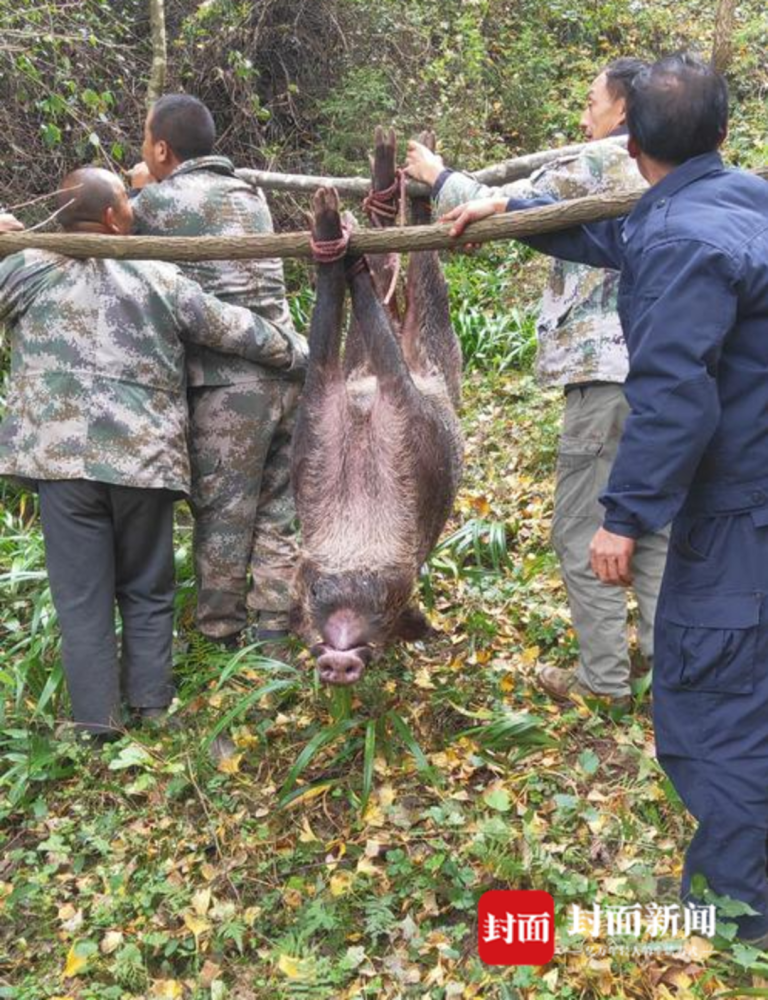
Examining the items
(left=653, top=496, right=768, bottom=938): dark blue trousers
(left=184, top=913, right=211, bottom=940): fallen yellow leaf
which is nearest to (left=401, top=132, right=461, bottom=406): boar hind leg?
(left=653, top=496, right=768, bottom=938): dark blue trousers

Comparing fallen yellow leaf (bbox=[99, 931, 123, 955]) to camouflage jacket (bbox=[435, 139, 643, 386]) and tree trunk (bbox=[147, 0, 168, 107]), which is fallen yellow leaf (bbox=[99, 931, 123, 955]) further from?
tree trunk (bbox=[147, 0, 168, 107])

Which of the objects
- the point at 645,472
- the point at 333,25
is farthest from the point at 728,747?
the point at 333,25

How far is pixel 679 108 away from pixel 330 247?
1457 millimetres

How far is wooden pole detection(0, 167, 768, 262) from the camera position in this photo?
329 centimetres

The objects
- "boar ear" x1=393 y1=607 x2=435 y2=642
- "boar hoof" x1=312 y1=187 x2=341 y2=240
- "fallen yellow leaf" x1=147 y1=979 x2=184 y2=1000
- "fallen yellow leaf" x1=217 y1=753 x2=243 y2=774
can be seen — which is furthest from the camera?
"boar ear" x1=393 y1=607 x2=435 y2=642

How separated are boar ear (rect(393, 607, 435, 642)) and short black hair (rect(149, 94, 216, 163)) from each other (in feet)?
8.65

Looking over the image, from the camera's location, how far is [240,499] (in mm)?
5160

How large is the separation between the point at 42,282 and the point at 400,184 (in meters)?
1.73

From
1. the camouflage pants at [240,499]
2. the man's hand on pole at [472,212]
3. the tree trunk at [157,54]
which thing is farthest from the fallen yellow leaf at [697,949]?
the tree trunk at [157,54]

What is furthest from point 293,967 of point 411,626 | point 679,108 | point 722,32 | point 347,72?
point 347,72

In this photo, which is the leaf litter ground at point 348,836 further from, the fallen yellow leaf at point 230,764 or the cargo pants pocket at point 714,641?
the cargo pants pocket at point 714,641

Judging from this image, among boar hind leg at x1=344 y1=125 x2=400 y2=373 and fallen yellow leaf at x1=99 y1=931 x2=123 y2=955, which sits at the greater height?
boar hind leg at x1=344 y1=125 x2=400 y2=373

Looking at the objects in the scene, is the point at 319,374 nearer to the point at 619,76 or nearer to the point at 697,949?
the point at 619,76

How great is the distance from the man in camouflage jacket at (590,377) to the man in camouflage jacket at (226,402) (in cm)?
126
